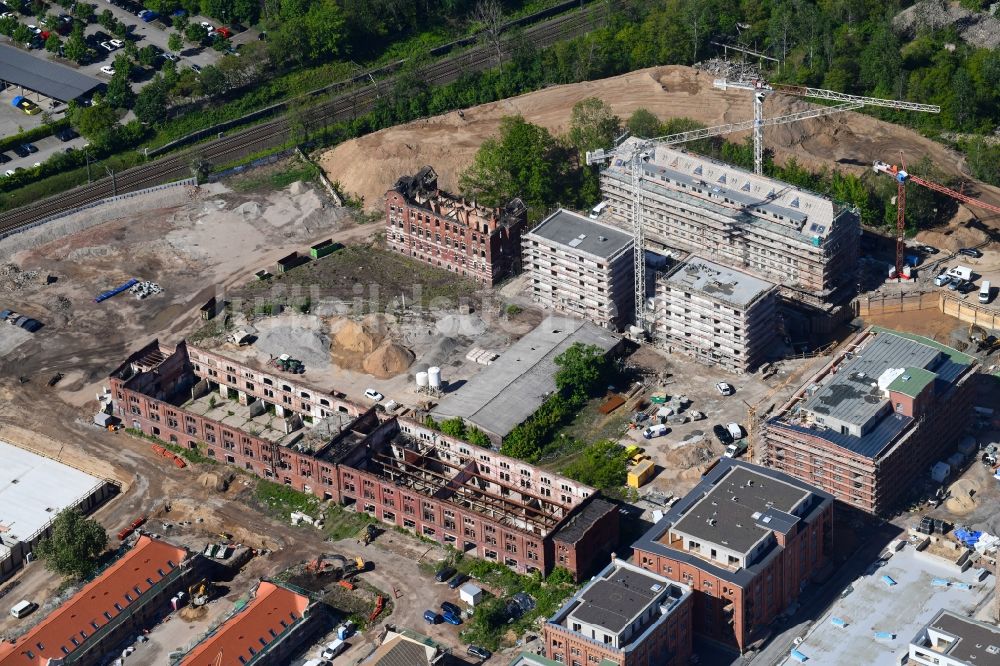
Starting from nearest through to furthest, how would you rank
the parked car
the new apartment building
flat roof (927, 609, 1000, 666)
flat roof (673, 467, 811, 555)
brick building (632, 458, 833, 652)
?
flat roof (927, 609, 1000, 666) < the new apartment building < brick building (632, 458, 833, 652) < flat roof (673, 467, 811, 555) < the parked car

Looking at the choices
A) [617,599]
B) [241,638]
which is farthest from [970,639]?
[241,638]

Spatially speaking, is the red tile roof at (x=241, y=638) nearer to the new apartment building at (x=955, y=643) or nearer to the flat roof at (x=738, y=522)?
the flat roof at (x=738, y=522)

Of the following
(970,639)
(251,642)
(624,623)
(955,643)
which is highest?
(624,623)

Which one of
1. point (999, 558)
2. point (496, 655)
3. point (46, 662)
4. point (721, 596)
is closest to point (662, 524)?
point (721, 596)

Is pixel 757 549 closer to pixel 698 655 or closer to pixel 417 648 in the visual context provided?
pixel 698 655

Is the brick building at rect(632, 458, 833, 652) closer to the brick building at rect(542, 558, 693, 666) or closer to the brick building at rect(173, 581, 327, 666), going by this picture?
the brick building at rect(542, 558, 693, 666)

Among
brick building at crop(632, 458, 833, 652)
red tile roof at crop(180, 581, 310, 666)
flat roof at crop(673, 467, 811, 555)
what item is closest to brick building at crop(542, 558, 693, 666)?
brick building at crop(632, 458, 833, 652)

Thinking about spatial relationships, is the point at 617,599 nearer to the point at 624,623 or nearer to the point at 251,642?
the point at 624,623
